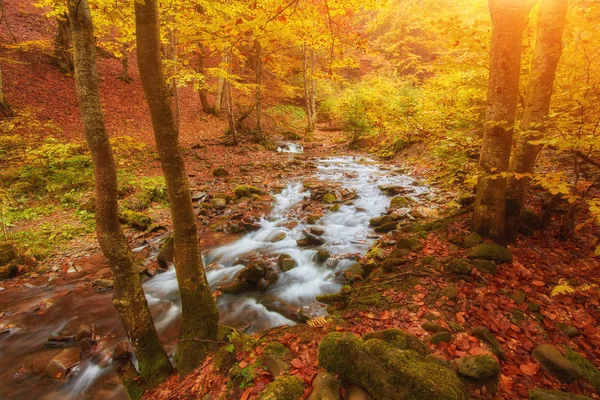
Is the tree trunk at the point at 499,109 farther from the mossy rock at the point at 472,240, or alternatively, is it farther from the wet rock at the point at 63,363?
the wet rock at the point at 63,363

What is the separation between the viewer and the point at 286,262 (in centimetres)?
668

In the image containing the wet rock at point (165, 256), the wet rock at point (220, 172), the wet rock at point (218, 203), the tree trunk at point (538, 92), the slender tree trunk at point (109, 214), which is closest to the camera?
the slender tree trunk at point (109, 214)

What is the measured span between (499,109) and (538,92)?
73cm

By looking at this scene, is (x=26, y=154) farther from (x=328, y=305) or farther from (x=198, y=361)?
(x=328, y=305)

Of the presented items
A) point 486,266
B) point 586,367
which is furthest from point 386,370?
point 486,266

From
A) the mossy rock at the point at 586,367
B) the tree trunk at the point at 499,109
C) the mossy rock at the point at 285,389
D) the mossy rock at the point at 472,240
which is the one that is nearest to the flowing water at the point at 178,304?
the mossy rock at the point at 285,389

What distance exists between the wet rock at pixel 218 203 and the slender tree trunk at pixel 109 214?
6.54m

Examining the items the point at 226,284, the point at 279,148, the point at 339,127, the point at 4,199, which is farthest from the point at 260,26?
the point at 339,127

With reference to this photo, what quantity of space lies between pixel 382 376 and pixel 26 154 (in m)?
12.3

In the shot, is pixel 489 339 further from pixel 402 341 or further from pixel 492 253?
pixel 492 253

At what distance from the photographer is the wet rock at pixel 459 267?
13.4ft

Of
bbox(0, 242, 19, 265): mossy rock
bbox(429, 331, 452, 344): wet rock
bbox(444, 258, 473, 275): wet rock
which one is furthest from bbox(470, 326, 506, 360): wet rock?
bbox(0, 242, 19, 265): mossy rock

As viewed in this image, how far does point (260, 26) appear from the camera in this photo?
3639 mm

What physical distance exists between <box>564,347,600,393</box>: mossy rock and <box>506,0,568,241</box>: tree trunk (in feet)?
6.83
